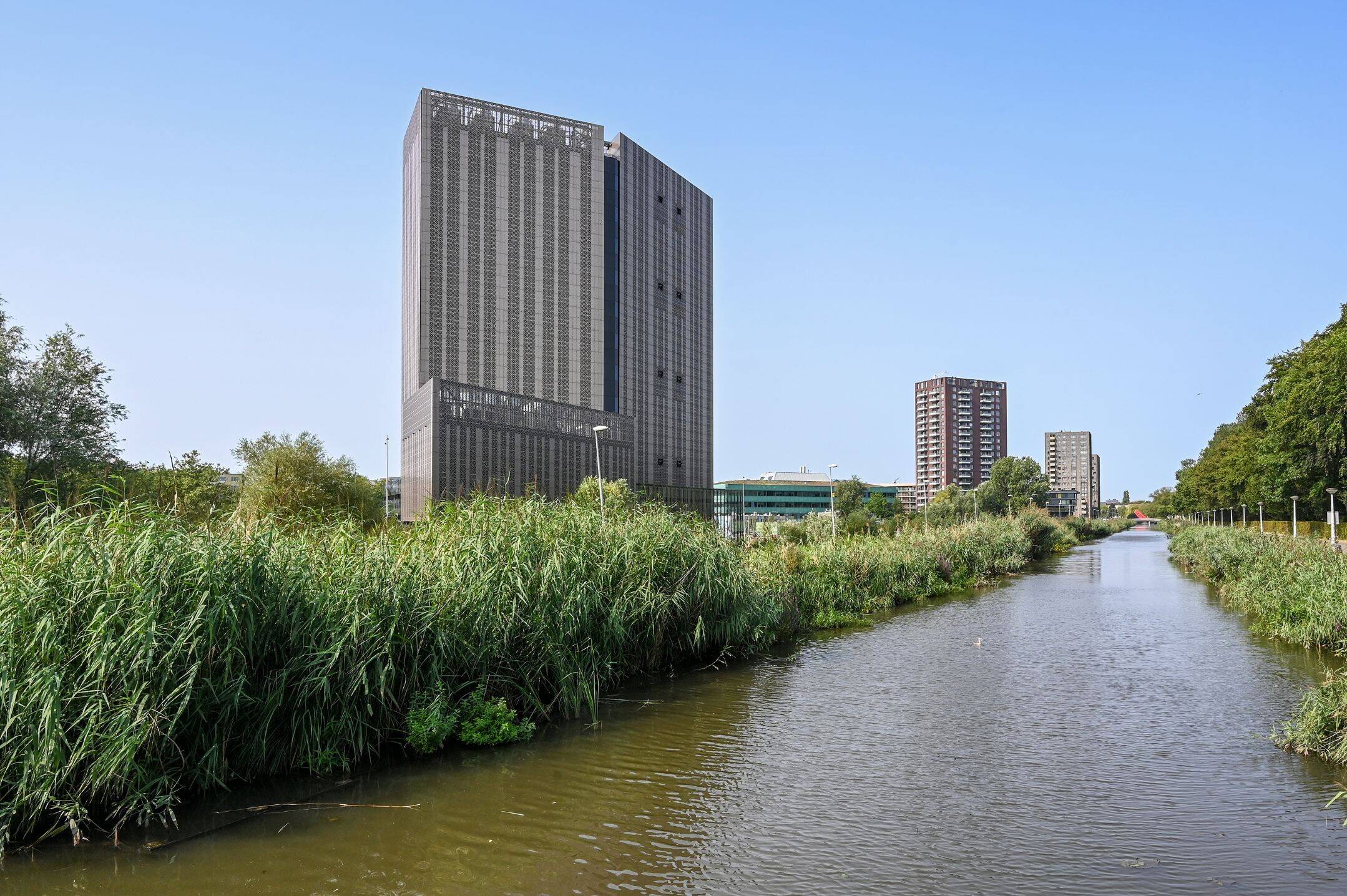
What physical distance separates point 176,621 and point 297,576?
143cm

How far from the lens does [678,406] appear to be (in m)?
115

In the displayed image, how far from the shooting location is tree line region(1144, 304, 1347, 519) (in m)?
44.2

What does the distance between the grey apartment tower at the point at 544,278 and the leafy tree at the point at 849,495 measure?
15.9m

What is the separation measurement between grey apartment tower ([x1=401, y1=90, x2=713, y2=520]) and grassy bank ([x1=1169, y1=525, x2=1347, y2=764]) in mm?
60134

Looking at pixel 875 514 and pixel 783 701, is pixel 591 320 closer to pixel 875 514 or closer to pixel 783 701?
pixel 875 514

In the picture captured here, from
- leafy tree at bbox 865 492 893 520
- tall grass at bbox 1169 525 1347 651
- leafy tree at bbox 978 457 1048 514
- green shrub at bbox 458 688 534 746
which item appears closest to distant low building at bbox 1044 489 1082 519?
leafy tree at bbox 978 457 1048 514

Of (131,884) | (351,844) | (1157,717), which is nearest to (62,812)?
(131,884)

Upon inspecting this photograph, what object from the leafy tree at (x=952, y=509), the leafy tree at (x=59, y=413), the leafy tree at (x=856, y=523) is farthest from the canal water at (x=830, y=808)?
the leafy tree at (x=952, y=509)

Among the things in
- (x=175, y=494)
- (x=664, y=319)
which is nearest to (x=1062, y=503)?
(x=664, y=319)

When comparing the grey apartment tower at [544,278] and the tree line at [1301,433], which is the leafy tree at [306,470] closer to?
the grey apartment tower at [544,278]

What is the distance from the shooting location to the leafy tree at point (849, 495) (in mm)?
100750

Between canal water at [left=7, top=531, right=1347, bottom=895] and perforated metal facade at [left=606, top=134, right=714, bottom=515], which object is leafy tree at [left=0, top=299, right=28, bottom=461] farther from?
perforated metal facade at [left=606, top=134, right=714, bottom=515]

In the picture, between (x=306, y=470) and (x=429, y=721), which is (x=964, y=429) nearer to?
(x=306, y=470)

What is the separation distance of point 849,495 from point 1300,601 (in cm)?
8511
